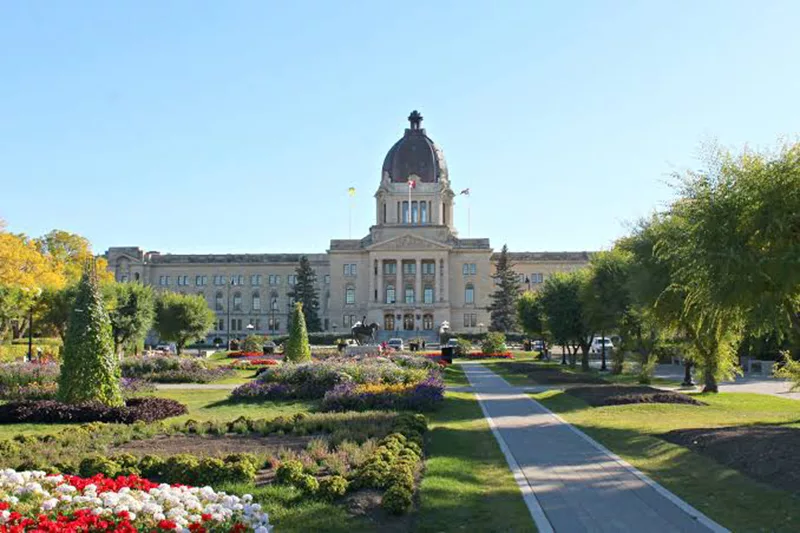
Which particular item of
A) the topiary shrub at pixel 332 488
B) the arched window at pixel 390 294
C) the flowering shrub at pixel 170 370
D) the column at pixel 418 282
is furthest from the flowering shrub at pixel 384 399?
the arched window at pixel 390 294

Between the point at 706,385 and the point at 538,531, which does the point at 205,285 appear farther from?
the point at 538,531

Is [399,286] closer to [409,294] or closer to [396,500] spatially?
[409,294]

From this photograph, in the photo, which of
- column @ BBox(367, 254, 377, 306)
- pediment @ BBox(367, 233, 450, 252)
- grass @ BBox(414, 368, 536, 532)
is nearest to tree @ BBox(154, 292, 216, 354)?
grass @ BBox(414, 368, 536, 532)

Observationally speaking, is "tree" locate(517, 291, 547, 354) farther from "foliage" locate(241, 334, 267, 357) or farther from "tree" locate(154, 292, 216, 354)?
"tree" locate(154, 292, 216, 354)

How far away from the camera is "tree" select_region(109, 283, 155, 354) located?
45.7 m

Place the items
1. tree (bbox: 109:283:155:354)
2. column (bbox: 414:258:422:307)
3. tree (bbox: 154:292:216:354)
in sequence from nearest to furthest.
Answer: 1. tree (bbox: 109:283:155:354)
2. tree (bbox: 154:292:216:354)
3. column (bbox: 414:258:422:307)

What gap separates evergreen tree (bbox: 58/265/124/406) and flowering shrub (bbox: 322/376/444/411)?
560 cm

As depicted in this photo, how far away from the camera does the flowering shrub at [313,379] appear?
26.9m

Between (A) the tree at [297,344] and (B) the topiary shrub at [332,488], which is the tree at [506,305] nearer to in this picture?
(A) the tree at [297,344]

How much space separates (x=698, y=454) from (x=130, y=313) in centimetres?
3784

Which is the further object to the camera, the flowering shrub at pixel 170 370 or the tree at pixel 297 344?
the tree at pixel 297 344

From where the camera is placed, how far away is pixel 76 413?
19.6 metres

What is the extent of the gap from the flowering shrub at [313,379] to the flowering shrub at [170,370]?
8344 millimetres

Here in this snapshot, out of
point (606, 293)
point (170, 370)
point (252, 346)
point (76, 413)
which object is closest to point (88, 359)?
point (76, 413)
